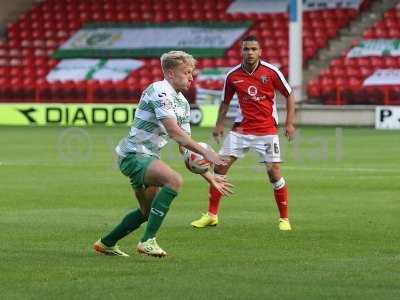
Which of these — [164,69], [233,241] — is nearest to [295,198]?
[233,241]

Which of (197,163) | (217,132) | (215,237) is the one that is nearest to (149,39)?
(217,132)

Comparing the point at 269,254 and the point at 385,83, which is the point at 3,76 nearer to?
the point at 385,83

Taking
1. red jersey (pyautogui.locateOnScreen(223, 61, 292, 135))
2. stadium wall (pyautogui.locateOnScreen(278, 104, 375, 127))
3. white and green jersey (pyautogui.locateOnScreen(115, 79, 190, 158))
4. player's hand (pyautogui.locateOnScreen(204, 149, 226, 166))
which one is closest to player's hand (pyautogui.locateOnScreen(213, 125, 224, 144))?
red jersey (pyautogui.locateOnScreen(223, 61, 292, 135))

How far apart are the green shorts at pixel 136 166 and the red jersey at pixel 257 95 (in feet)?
11.2

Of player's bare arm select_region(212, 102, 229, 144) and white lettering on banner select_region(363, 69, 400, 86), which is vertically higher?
player's bare arm select_region(212, 102, 229, 144)

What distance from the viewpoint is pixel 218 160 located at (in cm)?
968

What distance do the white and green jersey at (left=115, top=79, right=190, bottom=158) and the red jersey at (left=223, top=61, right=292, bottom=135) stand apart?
3.18 meters

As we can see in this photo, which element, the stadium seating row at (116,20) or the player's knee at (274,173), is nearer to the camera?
the player's knee at (274,173)

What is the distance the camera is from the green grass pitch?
29.5 ft

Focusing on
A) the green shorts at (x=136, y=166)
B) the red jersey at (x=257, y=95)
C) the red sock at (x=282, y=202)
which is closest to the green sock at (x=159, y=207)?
the green shorts at (x=136, y=166)

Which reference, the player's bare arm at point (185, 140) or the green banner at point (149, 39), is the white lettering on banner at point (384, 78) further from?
the player's bare arm at point (185, 140)

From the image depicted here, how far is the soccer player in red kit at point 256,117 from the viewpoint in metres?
13.6

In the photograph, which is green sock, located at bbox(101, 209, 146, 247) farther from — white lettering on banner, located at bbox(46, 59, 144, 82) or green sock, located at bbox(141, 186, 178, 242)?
white lettering on banner, located at bbox(46, 59, 144, 82)

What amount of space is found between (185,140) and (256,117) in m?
3.86
